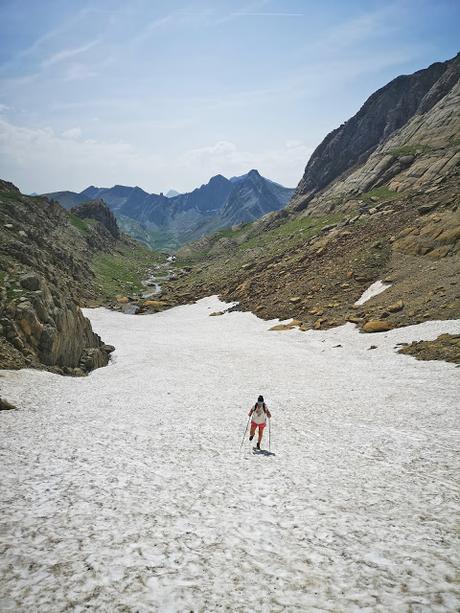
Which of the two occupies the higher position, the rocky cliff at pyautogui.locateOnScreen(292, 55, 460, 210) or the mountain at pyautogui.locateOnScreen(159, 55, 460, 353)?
the rocky cliff at pyautogui.locateOnScreen(292, 55, 460, 210)

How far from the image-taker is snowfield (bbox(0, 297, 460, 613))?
26.9 feet

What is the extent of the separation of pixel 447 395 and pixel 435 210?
47.5 m

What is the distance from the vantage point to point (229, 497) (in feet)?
43.1

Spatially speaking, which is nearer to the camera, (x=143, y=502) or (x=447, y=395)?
(x=143, y=502)

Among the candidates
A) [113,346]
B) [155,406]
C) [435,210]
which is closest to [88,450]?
[155,406]

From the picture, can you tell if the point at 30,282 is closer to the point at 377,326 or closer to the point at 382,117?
the point at 377,326

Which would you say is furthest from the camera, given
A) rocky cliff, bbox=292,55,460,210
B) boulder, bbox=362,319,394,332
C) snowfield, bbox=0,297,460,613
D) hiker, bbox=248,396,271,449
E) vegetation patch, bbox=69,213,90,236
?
vegetation patch, bbox=69,213,90,236

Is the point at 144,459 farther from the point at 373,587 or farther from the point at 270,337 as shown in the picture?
the point at 270,337

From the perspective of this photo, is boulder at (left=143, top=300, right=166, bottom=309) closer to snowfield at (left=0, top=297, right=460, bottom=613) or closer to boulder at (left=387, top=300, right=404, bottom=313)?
boulder at (left=387, top=300, right=404, bottom=313)

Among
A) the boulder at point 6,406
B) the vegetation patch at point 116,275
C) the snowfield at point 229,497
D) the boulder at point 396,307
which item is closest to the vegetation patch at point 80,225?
the vegetation patch at point 116,275

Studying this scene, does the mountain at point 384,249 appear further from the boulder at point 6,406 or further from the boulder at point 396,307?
the boulder at point 6,406

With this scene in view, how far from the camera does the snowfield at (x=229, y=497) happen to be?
26.9ft

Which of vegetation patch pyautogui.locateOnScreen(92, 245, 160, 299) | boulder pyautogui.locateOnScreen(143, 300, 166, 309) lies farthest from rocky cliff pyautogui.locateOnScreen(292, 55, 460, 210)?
boulder pyautogui.locateOnScreen(143, 300, 166, 309)

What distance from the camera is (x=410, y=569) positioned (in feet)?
29.2
